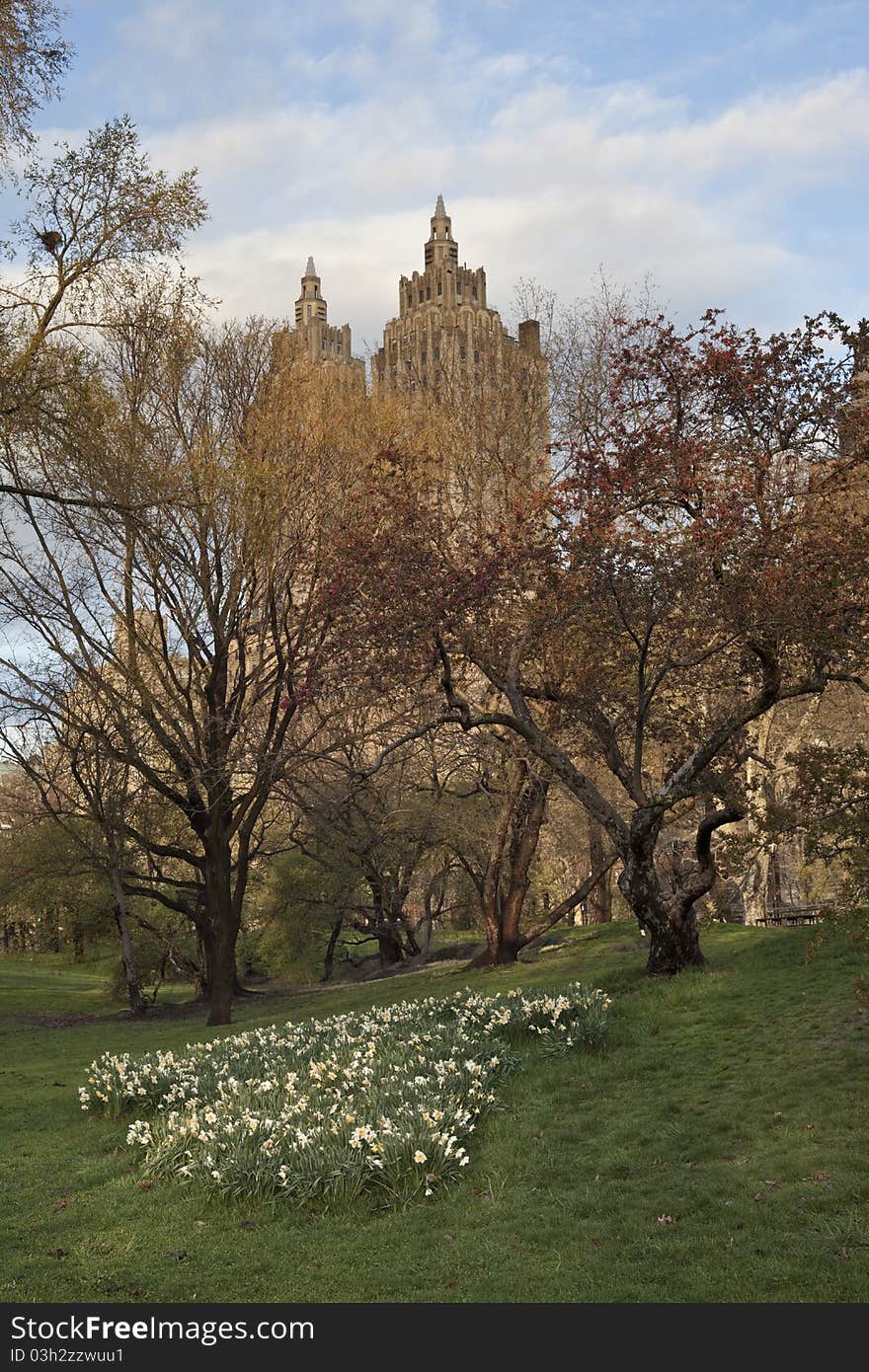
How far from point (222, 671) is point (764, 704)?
1158 cm

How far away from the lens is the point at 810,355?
43.9ft

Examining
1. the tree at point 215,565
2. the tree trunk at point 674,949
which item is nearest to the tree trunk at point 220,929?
the tree at point 215,565

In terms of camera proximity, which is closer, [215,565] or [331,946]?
[215,565]

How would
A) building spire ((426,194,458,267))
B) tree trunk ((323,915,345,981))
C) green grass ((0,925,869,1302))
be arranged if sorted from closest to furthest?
green grass ((0,925,869,1302)), tree trunk ((323,915,345,981)), building spire ((426,194,458,267))

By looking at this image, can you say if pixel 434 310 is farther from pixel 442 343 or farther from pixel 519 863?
pixel 519 863

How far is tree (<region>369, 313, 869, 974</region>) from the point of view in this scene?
12.9m

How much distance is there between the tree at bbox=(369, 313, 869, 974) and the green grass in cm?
319

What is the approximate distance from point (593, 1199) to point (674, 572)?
7.85m

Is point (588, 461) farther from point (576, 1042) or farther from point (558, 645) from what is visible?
point (576, 1042)

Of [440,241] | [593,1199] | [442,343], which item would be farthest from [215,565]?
[440,241]

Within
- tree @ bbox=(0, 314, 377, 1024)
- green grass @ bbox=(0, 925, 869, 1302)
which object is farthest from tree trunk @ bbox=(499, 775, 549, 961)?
green grass @ bbox=(0, 925, 869, 1302)

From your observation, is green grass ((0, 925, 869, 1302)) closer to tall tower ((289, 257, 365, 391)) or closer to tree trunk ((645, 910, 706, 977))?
tree trunk ((645, 910, 706, 977))

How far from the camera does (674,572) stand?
44.5ft

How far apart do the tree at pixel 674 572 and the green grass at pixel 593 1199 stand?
319 cm
